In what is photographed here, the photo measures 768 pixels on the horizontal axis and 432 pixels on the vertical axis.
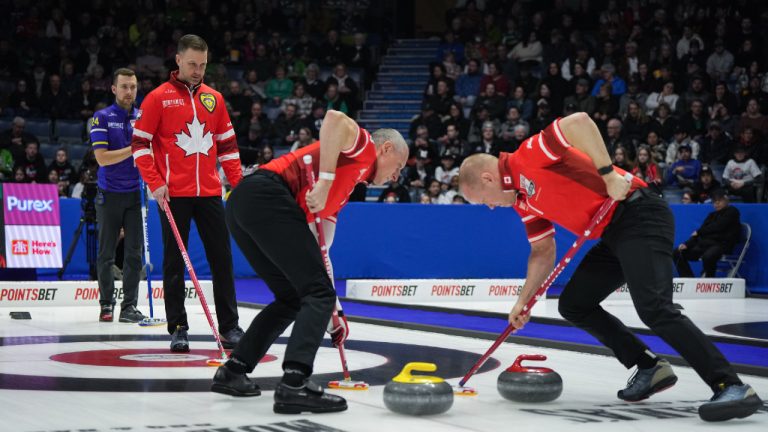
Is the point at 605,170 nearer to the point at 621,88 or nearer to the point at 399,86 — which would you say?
the point at 621,88

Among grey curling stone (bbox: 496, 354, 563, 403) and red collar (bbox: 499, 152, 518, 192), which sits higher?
red collar (bbox: 499, 152, 518, 192)

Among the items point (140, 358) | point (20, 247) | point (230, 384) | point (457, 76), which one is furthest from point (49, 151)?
point (230, 384)

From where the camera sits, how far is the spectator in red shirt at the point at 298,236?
183 inches

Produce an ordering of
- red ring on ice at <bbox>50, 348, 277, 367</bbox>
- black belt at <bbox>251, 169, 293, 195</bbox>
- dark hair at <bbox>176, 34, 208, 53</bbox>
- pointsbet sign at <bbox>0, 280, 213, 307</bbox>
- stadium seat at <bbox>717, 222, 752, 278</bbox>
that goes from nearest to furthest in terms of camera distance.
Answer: black belt at <bbox>251, 169, 293, 195</bbox>
red ring on ice at <bbox>50, 348, 277, 367</bbox>
dark hair at <bbox>176, 34, 208, 53</bbox>
pointsbet sign at <bbox>0, 280, 213, 307</bbox>
stadium seat at <bbox>717, 222, 752, 278</bbox>

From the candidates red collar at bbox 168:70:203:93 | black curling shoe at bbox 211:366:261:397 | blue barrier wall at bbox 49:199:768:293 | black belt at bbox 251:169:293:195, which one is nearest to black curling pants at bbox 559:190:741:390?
black belt at bbox 251:169:293:195

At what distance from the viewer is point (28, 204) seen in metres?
12.1

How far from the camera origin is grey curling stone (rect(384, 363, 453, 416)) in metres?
4.51

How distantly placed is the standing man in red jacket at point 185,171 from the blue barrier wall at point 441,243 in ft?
23.6

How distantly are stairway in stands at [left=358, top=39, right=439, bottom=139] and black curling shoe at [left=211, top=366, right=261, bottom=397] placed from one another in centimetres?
1501

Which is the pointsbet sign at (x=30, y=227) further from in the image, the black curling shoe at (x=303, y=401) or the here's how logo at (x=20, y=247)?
the black curling shoe at (x=303, y=401)

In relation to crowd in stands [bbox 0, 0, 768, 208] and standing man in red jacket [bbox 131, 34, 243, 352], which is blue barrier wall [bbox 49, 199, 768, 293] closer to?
crowd in stands [bbox 0, 0, 768, 208]

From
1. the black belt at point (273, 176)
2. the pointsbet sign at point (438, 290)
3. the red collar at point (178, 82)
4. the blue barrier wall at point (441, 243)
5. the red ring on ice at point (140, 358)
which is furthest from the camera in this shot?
the blue barrier wall at point (441, 243)

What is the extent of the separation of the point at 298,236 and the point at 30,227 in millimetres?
8212

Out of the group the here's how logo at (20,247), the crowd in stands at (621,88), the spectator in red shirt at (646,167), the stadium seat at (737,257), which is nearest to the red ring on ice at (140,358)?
the here's how logo at (20,247)
